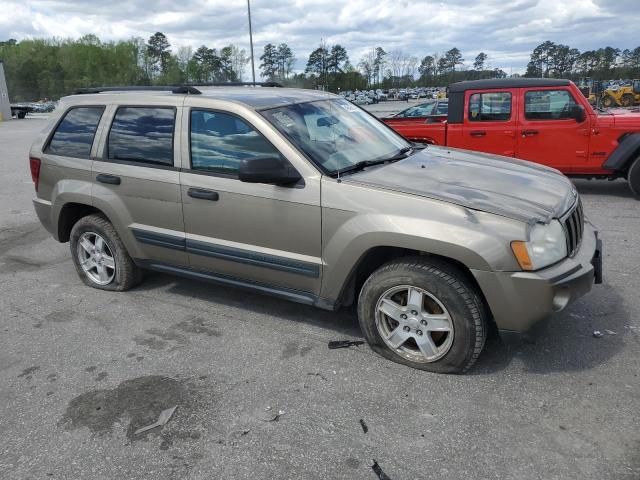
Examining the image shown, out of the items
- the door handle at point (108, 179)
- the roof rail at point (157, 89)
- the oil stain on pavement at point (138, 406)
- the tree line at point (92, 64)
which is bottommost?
the oil stain on pavement at point (138, 406)

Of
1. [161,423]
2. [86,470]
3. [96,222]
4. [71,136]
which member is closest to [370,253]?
[161,423]

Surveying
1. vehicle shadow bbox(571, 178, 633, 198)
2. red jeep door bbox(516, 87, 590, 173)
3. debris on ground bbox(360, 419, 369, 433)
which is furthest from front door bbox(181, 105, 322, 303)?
vehicle shadow bbox(571, 178, 633, 198)

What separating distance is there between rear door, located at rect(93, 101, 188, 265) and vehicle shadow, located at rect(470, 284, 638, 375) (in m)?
2.42

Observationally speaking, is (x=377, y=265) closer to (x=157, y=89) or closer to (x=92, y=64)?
(x=157, y=89)

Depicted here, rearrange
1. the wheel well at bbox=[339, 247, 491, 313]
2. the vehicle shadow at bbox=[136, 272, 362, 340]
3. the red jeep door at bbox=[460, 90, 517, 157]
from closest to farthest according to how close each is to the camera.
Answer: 1. the wheel well at bbox=[339, 247, 491, 313]
2. the vehicle shadow at bbox=[136, 272, 362, 340]
3. the red jeep door at bbox=[460, 90, 517, 157]

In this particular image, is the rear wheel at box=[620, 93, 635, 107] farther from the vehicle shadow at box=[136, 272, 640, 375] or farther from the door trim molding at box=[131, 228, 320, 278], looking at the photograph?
the door trim molding at box=[131, 228, 320, 278]

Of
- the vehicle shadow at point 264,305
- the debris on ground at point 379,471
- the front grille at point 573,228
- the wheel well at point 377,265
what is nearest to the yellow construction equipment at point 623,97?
the front grille at point 573,228

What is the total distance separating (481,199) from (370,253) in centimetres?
76

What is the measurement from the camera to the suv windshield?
372 cm

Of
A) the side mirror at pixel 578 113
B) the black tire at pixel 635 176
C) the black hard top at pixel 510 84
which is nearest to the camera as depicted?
the black tire at pixel 635 176

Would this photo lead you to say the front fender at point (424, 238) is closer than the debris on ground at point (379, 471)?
No

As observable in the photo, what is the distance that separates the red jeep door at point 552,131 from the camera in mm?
8289

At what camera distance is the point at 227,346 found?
385cm

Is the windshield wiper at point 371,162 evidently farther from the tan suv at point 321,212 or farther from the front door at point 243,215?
the front door at point 243,215
